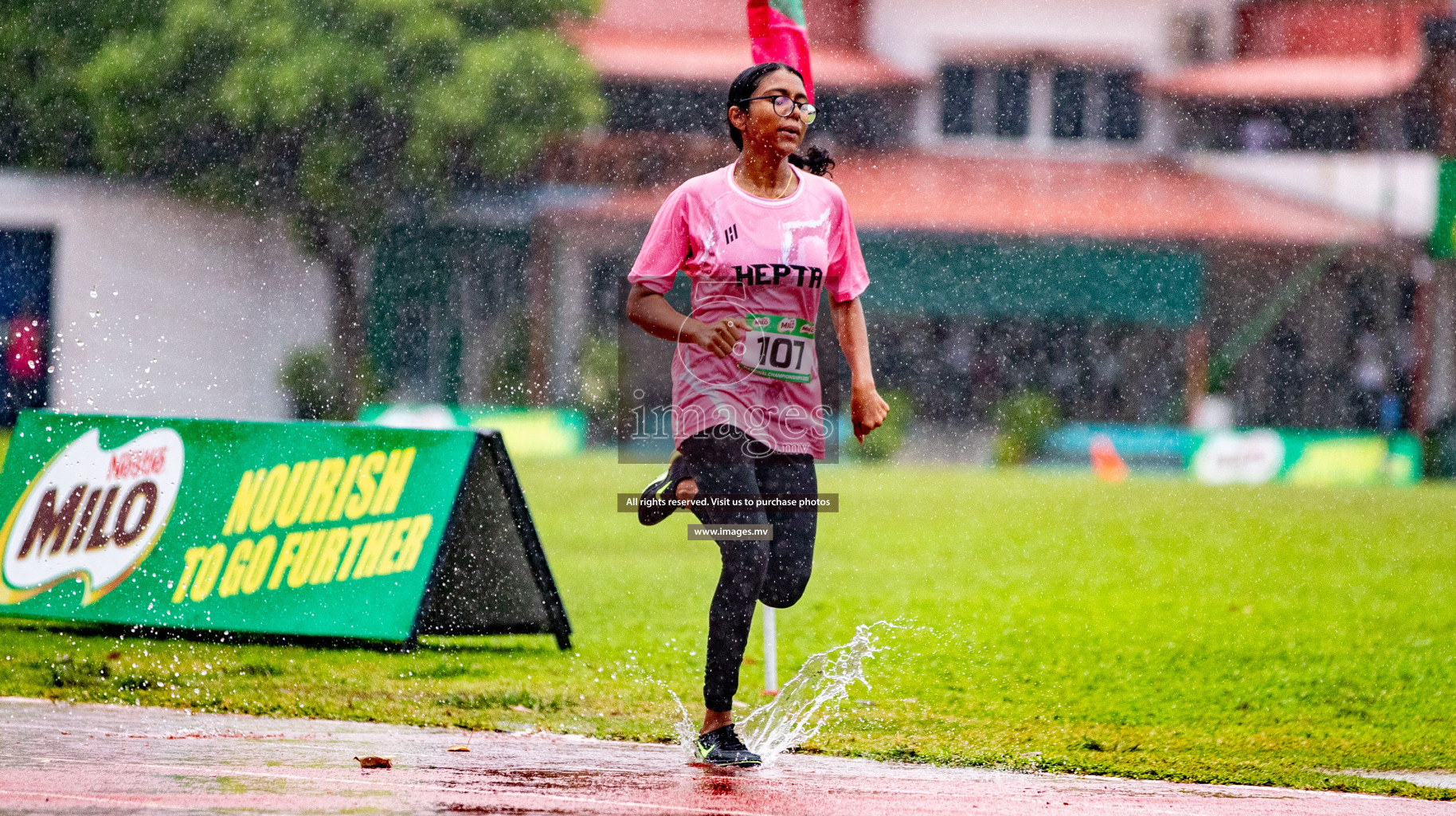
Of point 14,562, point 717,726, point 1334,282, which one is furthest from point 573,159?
point 717,726

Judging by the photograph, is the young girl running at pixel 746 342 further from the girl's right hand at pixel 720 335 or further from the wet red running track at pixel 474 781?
the wet red running track at pixel 474 781

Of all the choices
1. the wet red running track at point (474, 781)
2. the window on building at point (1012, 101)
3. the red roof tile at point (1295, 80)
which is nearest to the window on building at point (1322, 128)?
the red roof tile at point (1295, 80)

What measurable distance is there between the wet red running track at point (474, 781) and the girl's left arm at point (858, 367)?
95cm

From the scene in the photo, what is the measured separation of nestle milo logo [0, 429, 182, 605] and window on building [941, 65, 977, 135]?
22.9m

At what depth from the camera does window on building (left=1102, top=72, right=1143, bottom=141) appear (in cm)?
2878

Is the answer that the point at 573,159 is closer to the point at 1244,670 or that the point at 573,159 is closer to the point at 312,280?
the point at 312,280

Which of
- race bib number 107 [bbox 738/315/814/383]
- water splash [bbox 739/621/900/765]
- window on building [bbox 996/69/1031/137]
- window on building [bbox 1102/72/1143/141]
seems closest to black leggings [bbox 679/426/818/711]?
race bib number 107 [bbox 738/315/814/383]

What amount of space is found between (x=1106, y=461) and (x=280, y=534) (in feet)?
59.2

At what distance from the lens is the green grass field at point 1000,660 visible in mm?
5754

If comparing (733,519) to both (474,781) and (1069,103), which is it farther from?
(1069,103)

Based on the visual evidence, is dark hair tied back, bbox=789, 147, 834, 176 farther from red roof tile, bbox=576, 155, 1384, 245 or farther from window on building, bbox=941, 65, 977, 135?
window on building, bbox=941, 65, 977, 135

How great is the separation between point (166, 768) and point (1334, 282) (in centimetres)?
2694

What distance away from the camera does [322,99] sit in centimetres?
2547

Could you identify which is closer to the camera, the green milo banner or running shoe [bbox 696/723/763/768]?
running shoe [bbox 696/723/763/768]
